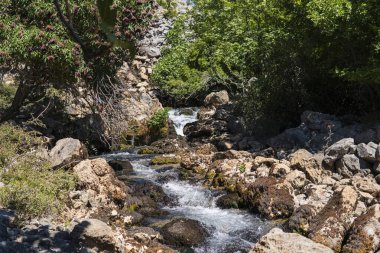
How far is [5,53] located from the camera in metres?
12.4

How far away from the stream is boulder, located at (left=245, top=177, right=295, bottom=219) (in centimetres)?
29

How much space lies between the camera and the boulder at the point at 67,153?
1263 cm

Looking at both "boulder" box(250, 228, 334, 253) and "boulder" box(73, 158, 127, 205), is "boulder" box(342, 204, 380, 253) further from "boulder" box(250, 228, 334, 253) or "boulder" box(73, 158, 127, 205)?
"boulder" box(73, 158, 127, 205)

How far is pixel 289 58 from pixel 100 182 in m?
8.68

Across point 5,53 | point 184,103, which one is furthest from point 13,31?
point 184,103

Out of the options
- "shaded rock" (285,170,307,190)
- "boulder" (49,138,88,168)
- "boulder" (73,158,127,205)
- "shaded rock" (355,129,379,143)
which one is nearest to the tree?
"boulder" (49,138,88,168)

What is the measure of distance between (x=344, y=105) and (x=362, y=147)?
3.83 m

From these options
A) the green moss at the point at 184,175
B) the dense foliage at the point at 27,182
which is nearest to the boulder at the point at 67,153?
the dense foliage at the point at 27,182

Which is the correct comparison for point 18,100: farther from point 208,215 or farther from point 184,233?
point 184,233

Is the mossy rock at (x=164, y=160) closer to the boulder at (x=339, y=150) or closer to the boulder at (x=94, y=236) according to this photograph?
the boulder at (x=339, y=150)

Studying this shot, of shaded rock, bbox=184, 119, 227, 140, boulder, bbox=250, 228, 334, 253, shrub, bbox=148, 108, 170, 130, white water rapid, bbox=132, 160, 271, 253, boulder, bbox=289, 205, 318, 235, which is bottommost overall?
white water rapid, bbox=132, 160, 271, 253

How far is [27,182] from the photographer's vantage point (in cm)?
877

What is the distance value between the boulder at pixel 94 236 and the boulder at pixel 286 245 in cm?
241

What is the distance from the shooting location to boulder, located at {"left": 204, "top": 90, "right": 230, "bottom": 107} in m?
22.3
